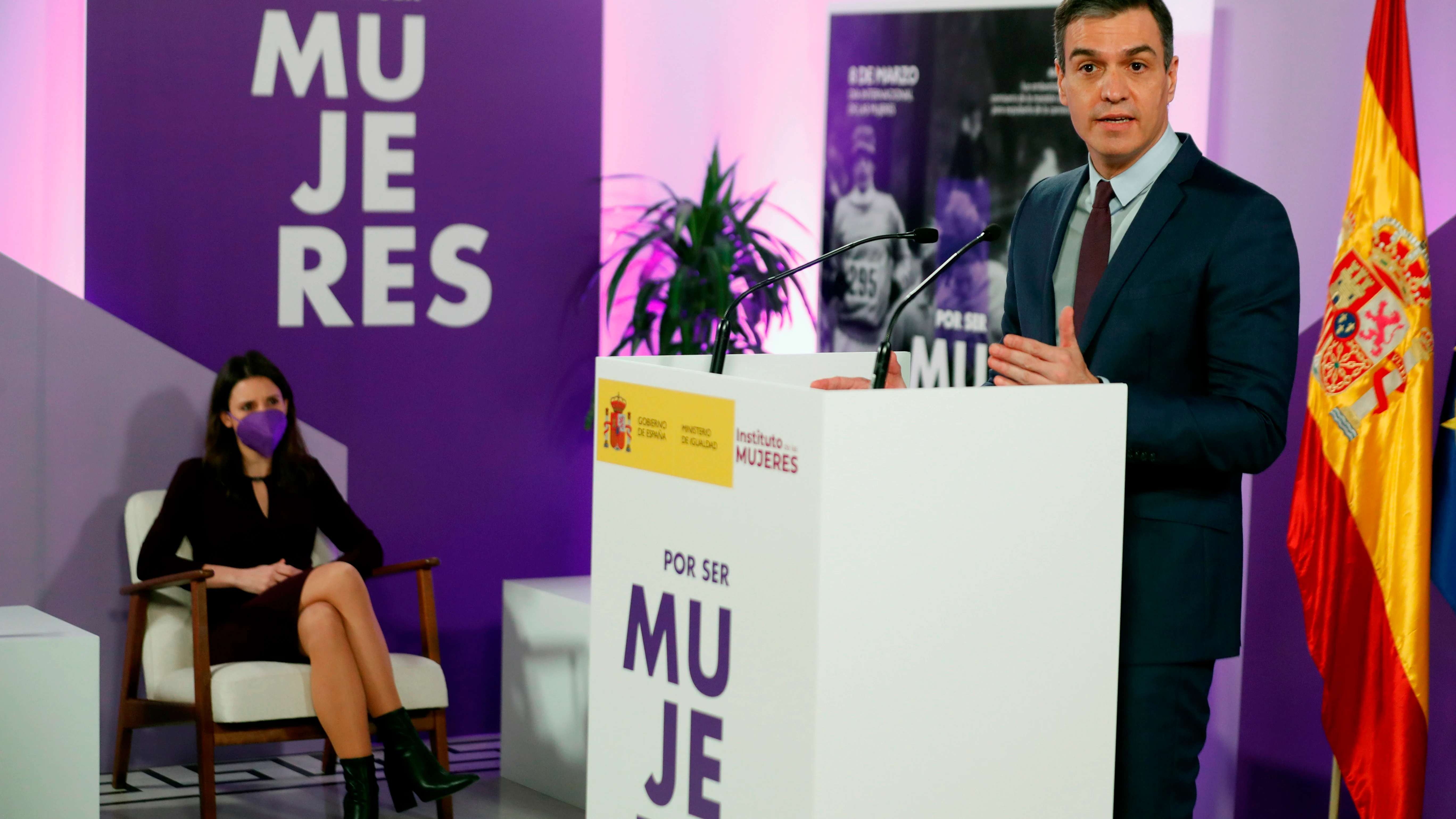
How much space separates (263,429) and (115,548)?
66 cm

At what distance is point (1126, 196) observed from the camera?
2.21 m

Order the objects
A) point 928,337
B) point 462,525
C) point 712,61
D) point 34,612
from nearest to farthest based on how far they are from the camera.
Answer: point 34,612 < point 928,337 < point 462,525 < point 712,61

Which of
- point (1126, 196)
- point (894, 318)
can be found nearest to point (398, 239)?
point (1126, 196)

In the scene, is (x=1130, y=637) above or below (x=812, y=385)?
below

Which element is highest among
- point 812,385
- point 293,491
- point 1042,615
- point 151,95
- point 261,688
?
point 151,95

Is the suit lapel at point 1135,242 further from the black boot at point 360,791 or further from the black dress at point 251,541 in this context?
the black dress at point 251,541

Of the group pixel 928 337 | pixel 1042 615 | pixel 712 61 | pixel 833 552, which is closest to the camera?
pixel 833 552

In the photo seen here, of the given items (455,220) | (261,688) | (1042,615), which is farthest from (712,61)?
(1042,615)

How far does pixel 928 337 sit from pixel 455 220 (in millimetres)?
1595

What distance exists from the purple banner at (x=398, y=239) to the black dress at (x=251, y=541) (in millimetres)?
464

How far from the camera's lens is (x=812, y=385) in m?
1.92

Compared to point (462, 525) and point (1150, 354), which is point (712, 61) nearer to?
point (462, 525)

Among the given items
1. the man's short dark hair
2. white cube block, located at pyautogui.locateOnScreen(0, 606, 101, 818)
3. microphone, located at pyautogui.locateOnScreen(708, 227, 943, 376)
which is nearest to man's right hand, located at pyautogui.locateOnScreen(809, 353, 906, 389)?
microphone, located at pyautogui.locateOnScreen(708, 227, 943, 376)

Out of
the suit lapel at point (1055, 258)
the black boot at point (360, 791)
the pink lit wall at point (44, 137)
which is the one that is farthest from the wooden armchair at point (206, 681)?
the suit lapel at point (1055, 258)
